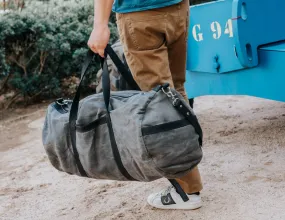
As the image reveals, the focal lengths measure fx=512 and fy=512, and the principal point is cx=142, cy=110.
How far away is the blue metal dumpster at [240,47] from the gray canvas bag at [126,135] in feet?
4.14

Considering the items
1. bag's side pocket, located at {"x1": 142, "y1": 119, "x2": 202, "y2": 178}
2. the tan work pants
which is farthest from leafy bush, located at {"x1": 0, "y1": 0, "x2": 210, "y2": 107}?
bag's side pocket, located at {"x1": 142, "y1": 119, "x2": 202, "y2": 178}

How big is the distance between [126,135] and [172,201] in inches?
30.7

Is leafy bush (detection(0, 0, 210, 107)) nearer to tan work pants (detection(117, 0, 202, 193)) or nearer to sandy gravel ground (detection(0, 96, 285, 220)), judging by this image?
sandy gravel ground (detection(0, 96, 285, 220))

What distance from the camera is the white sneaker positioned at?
2.76 meters

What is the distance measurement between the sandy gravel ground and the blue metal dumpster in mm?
428

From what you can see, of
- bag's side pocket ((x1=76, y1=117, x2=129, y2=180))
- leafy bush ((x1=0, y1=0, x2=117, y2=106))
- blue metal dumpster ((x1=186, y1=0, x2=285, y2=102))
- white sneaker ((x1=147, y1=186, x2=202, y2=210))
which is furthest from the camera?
leafy bush ((x1=0, y1=0, x2=117, y2=106))

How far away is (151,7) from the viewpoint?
2.33 metres

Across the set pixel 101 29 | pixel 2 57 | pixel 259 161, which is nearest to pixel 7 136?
pixel 2 57

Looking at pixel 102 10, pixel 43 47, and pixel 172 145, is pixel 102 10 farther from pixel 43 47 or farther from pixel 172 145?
pixel 43 47

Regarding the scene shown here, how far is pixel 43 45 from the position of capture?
5766 millimetres

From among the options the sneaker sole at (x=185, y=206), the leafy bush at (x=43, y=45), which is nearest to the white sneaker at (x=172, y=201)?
the sneaker sole at (x=185, y=206)

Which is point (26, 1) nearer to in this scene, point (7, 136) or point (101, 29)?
point (7, 136)

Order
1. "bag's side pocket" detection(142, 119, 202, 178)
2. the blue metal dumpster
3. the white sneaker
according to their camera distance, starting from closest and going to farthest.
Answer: "bag's side pocket" detection(142, 119, 202, 178) < the white sneaker < the blue metal dumpster

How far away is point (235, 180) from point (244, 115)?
60.1 inches
